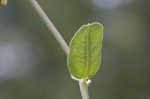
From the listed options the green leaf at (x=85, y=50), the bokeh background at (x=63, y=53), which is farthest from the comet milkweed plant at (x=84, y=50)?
the bokeh background at (x=63, y=53)

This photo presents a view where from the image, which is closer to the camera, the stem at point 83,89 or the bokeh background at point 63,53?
the stem at point 83,89

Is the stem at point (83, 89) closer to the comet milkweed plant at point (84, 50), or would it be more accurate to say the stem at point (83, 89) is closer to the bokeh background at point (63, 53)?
the comet milkweed plant at point (84, 50)

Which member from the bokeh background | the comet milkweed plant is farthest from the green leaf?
the bokeh background

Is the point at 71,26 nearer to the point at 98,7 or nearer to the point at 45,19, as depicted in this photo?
the point at 98,7

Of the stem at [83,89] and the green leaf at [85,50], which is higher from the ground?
the green leaf at [85,50]

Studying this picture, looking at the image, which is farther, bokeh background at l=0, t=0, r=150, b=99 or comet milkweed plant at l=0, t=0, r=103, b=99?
bokeh background at l=0, t=0, r=150, b=99

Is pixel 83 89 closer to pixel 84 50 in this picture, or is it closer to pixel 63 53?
pixel 84 50

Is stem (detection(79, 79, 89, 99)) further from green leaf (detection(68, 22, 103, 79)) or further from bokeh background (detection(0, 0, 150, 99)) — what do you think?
bokeh background (detection(0, 0, 150, 99))
